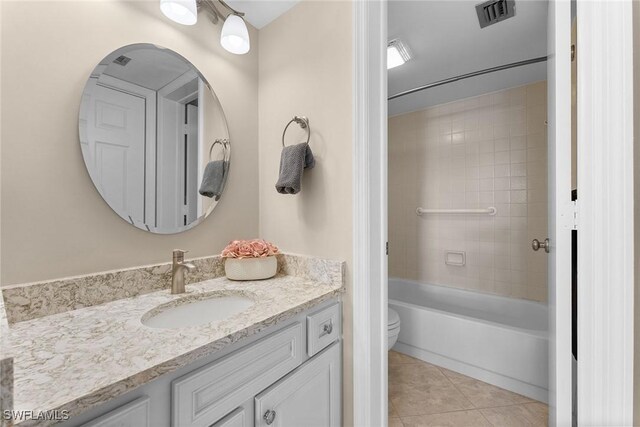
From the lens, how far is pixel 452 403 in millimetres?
1571

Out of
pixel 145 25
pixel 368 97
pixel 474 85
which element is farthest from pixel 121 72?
pixel 474 85

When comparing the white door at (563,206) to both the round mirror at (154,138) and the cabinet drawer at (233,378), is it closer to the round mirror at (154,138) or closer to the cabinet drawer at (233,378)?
the cabinet drawer at (233,378)

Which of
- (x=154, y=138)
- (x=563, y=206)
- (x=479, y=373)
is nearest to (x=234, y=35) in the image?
(x=154, y=138)

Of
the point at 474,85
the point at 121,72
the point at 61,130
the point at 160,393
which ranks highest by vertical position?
the point at 474,85

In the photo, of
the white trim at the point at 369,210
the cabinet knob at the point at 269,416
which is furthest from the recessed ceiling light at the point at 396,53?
the cabinet knob at the point at 269,416

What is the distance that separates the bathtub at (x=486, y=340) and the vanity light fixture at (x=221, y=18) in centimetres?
198

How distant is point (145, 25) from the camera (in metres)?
1.06

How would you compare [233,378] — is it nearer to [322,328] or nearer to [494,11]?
[322,328]

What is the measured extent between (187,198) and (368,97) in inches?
34.7

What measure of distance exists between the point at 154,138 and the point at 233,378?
0.94 meters

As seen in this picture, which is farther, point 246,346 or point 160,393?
point 246,346

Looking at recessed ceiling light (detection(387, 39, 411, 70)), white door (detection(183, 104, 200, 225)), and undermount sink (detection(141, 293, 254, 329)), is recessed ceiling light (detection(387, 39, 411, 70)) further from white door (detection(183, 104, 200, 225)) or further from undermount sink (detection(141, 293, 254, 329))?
undermount sink (detection(141, 293, 254, 329))

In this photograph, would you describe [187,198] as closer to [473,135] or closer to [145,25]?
[145,25]

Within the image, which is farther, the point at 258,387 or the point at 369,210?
the point at 369,210
